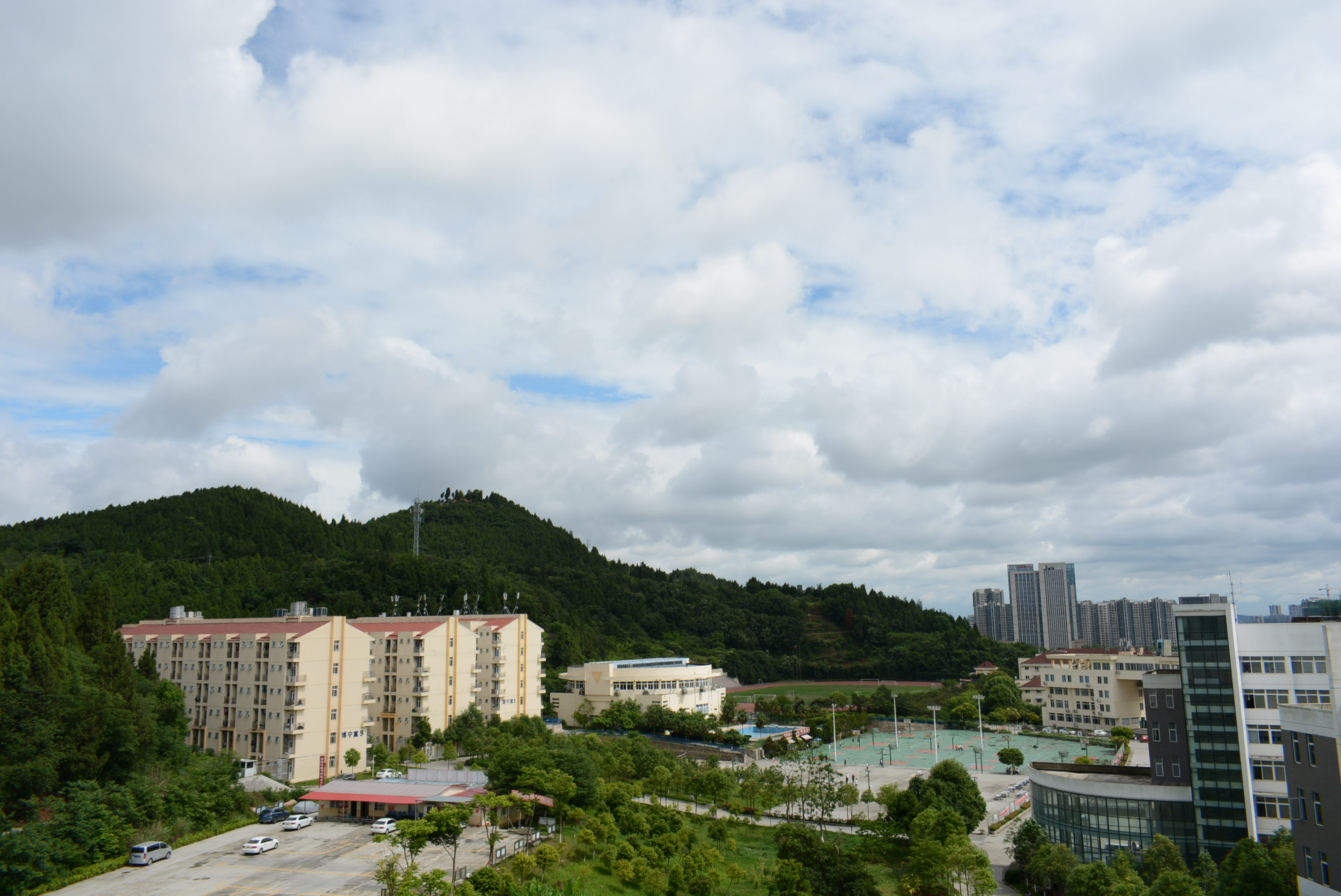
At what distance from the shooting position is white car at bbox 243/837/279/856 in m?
29.5

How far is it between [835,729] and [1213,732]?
1407 inches

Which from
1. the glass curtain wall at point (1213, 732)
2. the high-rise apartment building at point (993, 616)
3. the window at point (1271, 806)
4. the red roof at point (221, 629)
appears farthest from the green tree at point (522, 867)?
the high-rise apartment building at point (993, 616)

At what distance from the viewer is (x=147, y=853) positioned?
2884cm

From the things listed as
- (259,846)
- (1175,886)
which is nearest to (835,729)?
(1175,886)

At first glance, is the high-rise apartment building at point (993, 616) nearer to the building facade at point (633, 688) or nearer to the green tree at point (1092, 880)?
the building facade at point (633, 688)

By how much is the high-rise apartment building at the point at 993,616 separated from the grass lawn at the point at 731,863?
144085mm

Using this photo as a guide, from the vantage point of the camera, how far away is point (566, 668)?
256ft

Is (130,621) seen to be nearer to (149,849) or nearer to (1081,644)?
(149,849)

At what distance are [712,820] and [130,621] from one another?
56.3 m

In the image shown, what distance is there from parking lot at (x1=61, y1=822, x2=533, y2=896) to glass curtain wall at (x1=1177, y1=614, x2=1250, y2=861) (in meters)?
24.9

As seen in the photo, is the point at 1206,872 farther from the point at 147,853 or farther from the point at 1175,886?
the point at 147,853

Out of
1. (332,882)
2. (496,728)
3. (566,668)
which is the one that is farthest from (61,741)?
(566,668)

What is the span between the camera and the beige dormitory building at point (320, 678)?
140ft

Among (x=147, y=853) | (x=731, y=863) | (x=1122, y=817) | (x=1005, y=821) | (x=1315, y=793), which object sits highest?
(x=1315, y=793)
